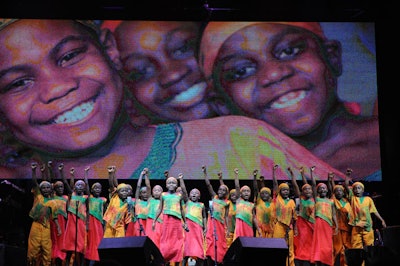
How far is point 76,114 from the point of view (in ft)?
40.9

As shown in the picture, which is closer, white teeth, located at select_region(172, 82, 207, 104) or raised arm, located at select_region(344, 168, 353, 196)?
raised arm, located at select_region(344, 168, 353, 196)

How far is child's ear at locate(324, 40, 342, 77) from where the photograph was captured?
1288cm

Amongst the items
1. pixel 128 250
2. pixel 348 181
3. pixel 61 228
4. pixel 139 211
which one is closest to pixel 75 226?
pixel 61 228

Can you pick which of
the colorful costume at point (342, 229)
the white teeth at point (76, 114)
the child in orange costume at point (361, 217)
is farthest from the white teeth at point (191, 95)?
the child in orange costume at point (361, 217)

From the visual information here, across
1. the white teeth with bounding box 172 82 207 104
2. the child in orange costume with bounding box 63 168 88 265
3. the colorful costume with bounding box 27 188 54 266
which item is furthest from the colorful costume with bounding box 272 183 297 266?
the colorful costume with bounding box 27 188 54 266

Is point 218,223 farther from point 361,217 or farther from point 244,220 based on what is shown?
point 361,217

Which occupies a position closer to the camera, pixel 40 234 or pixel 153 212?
pixel 40 234

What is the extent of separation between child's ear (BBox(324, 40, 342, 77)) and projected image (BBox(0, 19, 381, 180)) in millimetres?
19

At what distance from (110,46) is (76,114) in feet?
4.62

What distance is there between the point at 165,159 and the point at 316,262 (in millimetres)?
3186

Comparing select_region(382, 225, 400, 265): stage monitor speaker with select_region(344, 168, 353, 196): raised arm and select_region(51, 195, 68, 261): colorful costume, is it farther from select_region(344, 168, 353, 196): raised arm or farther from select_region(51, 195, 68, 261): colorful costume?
select_region(51, 195, 68, 261): colorful costume

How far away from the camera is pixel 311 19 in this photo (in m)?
13.1

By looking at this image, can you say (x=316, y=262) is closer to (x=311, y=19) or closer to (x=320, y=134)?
(x=320, y=134)

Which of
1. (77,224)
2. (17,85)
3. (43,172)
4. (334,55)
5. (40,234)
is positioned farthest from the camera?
(334,55)
